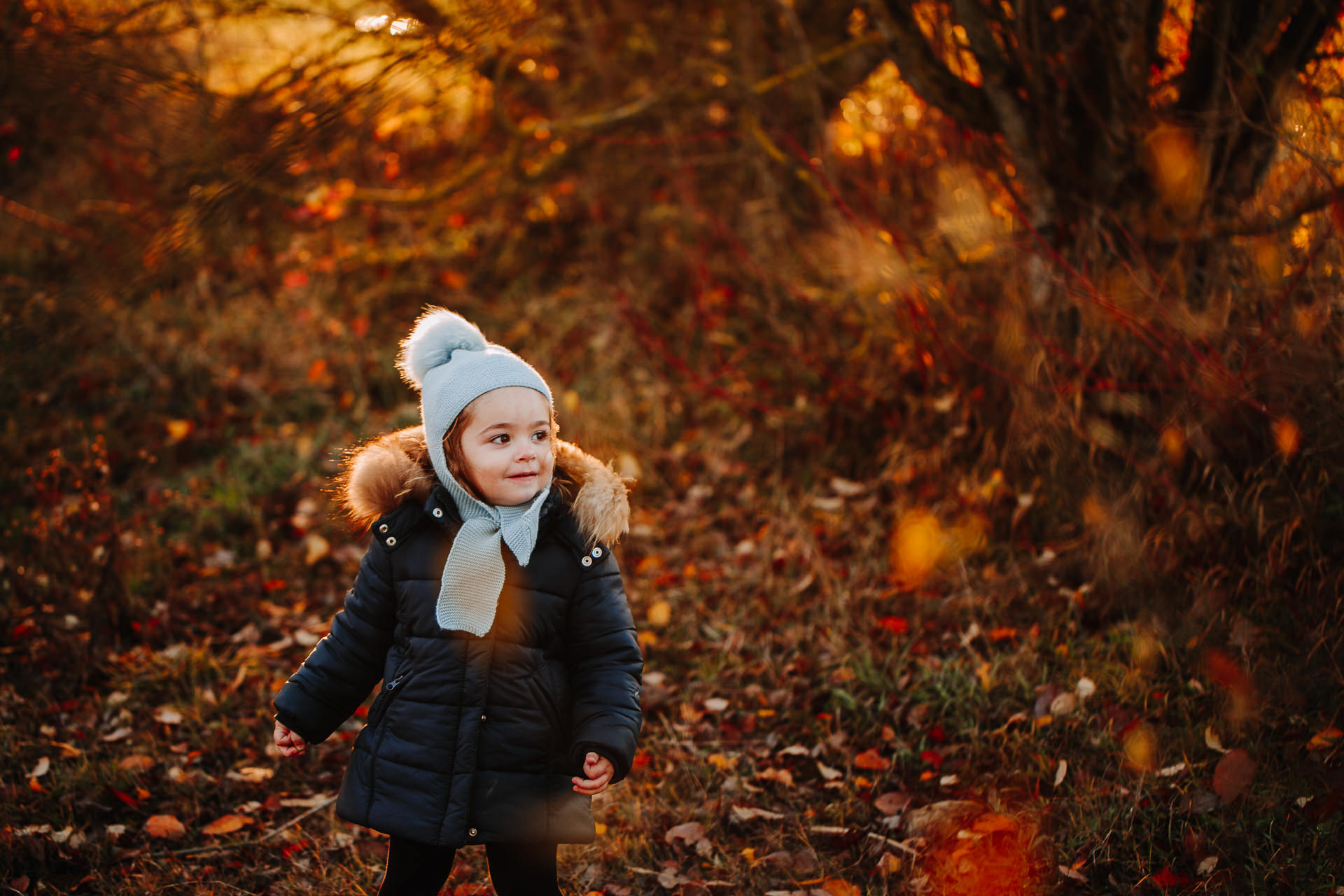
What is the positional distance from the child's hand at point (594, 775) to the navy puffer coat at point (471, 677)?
2 centimetres

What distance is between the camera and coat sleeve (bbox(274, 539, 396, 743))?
203 centimetres

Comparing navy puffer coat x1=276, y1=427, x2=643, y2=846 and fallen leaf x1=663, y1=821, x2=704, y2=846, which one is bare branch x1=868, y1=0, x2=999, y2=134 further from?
fallen leaf x1=663, y1=821, x2=704, y2=846

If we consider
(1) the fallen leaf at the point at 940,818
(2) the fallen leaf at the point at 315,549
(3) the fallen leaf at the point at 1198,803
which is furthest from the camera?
(2) the fallen leaf at the point at 315,549

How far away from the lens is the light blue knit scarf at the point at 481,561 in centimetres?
192

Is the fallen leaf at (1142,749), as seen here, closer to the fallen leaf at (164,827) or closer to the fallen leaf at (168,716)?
the fallen leaf at (164,827)

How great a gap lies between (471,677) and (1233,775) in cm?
237

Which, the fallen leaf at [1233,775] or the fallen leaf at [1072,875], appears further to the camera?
the fallen leaf at [1233,775]

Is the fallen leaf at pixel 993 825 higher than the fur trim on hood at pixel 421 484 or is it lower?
lower

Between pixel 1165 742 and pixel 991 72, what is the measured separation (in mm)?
2792

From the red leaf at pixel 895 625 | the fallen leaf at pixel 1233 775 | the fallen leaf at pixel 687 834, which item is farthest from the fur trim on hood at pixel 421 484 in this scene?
the fallen leaf at pixel 1233 775

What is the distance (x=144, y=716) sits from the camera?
3.44 m

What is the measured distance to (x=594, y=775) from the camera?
1859 mm

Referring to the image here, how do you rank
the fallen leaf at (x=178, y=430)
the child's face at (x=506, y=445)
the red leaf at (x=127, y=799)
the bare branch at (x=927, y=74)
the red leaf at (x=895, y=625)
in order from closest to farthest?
1. the child's face at (x=506, y=445)
2. the red leaf at (x=127, y=799)
3. the red leaf at (x=895, y=625)
4. the bare branch at (x=927, y=74)
5. the fallen leaf at (x=178, y=430)

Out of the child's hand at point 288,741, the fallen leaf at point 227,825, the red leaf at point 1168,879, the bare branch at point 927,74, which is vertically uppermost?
the bare branch at point 927,74
